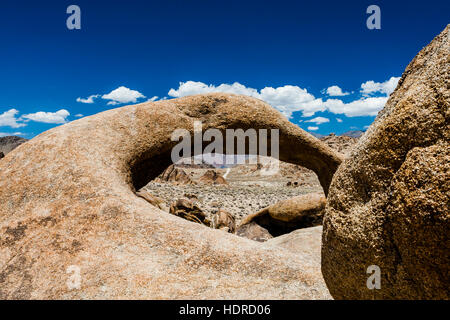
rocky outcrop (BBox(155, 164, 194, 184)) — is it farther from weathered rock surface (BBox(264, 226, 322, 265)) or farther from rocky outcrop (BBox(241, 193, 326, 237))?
weathered rock surface (BBox(264, 226, 322, 265))

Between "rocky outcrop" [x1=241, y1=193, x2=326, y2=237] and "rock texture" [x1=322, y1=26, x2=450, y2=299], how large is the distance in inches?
309

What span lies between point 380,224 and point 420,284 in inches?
16.5

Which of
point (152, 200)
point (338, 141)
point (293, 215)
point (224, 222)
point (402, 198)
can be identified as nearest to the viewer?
point (402, 198)

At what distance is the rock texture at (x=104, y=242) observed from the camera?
9.62ft

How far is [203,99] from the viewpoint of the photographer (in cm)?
621

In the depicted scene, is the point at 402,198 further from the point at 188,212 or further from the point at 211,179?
the point at 211,179

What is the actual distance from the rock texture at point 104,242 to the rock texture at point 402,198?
95 cm

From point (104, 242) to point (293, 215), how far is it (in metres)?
7.97

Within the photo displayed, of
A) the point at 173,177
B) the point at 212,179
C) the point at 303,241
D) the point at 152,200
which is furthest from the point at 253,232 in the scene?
the point at 212,179

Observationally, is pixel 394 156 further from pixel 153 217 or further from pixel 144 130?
pixel 144 130

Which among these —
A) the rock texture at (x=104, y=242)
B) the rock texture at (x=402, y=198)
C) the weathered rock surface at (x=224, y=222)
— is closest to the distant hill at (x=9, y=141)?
the weathered rock surface at (x=224, y=222)

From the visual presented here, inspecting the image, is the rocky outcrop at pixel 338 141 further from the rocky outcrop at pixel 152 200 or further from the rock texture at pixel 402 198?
the rock texture at pixel 402 198

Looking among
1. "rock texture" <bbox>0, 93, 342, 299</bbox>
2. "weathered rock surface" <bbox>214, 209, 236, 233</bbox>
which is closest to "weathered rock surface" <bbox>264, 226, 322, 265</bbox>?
"weathered rock surface" <bbox>214, 209, 236, 233</bbox>

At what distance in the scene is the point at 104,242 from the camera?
3.35 m
